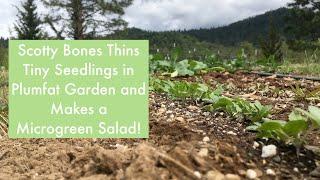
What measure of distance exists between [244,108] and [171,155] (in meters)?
1.48

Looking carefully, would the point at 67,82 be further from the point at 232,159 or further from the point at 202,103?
the point at 202,103

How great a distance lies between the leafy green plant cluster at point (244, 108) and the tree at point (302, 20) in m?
38.6

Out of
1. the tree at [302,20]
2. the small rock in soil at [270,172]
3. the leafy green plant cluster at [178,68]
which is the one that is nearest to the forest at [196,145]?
the small rock in soil at [270,172]

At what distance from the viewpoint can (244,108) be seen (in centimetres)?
368

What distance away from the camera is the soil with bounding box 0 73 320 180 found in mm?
2227

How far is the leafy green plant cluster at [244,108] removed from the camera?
11.4ft

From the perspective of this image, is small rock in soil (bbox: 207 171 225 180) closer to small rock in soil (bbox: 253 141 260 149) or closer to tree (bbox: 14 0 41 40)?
small rock in soil (bbox: 253 141 260 149)

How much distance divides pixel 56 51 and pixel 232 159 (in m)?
1.14

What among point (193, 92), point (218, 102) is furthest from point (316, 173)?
point (193, 92)

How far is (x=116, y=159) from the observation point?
2447 mm

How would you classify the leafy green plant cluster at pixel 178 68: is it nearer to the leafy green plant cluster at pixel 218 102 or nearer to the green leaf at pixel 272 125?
the leafy green plant cluster at pixel 218 102

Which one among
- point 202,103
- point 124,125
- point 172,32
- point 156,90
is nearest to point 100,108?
point 124,125
